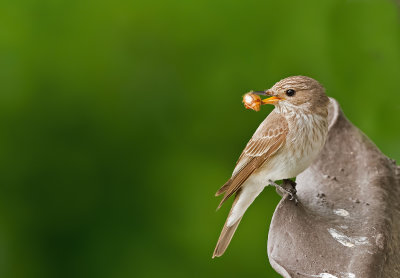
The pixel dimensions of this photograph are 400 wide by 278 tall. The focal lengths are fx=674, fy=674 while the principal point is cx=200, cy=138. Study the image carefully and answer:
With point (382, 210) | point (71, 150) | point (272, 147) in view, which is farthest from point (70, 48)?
point (382, 210)

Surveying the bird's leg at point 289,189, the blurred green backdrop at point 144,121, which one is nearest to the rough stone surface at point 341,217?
the bird's leg at point 289,189

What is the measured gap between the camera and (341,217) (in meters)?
1.31

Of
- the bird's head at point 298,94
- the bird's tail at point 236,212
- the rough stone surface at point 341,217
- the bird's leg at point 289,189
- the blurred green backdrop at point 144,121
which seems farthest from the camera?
the blurred green backdrop at point 144,121

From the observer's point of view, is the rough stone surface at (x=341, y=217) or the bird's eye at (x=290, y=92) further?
the bird's eye at (x=290, y=92)

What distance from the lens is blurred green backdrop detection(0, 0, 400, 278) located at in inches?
88.3

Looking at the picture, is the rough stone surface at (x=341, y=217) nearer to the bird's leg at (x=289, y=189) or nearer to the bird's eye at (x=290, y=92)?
the bird's leg at (x=289, y=189)

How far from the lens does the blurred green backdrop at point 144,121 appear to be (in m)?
2.24

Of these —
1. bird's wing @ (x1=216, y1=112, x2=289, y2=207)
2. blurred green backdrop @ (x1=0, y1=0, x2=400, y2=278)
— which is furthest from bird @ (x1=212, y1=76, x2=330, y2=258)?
blurred green backdrop @ (x1=0, y1=0, x2=400, y2=278)

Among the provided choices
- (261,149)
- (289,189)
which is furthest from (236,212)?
(289,189)

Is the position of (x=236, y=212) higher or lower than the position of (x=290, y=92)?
lower

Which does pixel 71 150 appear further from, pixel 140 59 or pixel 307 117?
pixel 307 117

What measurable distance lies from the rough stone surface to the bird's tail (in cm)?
13

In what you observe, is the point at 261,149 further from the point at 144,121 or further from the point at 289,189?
the point at 144,121

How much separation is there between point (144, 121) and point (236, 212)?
704 mm
